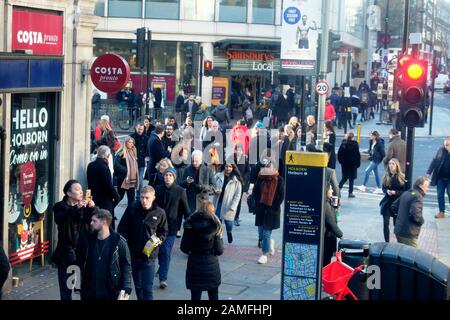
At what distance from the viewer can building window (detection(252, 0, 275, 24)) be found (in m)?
47.0

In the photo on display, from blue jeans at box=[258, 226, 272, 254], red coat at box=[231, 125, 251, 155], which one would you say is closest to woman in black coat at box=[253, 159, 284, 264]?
blue jeans at box=[258, 226, 272, 254]

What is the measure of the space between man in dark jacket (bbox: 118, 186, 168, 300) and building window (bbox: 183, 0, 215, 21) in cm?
3703

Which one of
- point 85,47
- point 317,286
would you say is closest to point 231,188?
point 85,47

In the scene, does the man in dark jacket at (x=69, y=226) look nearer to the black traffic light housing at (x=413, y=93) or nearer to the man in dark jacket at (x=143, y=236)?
the man in dark jacket at (x=143, y=236)

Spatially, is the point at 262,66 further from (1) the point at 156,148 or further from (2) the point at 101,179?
(2) the point at 101,179

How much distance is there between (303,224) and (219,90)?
36.4 metres

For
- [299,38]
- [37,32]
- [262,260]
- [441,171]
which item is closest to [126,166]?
[262,260]

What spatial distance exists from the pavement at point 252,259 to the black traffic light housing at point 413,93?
2.52m

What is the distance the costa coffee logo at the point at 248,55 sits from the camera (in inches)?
1842

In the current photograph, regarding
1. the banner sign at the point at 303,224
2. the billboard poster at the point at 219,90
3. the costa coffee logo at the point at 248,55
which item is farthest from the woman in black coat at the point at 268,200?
the costa coffee logo at the point at 248,55

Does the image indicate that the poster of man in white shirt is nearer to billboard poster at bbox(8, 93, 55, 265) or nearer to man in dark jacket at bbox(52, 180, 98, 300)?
billboard poster at bbox(8, 93, 55, 265)

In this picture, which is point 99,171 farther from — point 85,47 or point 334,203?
point 334,203
